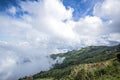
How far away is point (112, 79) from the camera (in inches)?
7042

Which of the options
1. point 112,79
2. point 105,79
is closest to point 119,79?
point 112,79

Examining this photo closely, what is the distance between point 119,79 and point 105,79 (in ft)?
71.5

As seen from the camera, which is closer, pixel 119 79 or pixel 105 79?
pixel 119 79

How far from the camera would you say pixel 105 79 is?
7461 inches

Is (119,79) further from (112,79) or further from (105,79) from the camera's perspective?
(105,79)

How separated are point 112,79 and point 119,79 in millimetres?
10343

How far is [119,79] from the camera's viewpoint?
169 meters

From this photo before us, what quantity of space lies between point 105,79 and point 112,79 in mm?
A: 11447
